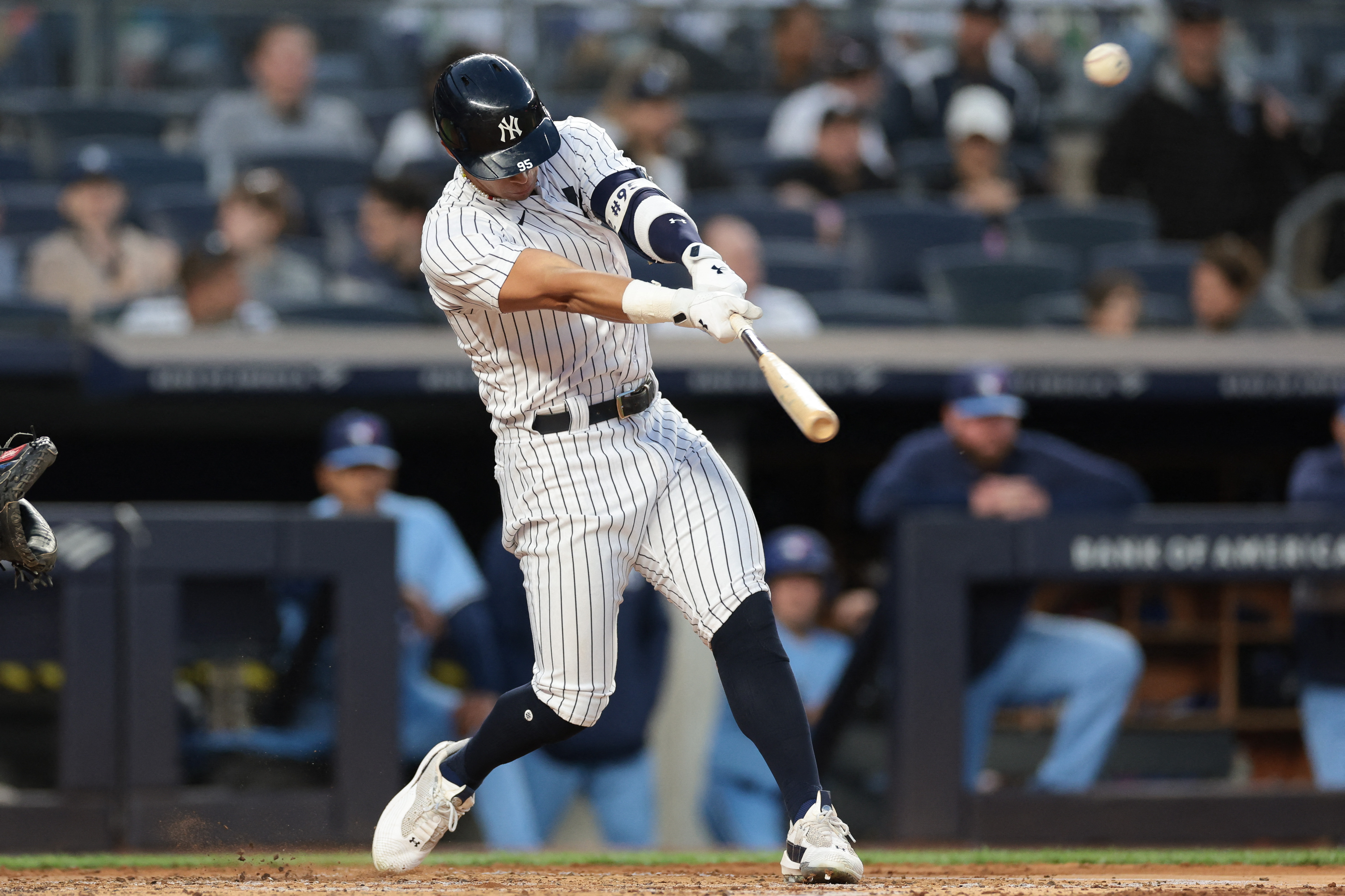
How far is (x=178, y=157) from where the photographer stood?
7.93 metres

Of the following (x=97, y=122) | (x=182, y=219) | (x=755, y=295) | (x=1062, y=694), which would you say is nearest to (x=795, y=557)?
(x=1062, y=694)

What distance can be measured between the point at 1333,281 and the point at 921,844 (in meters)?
4.16

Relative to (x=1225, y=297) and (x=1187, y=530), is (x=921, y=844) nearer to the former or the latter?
(x=1187, y=530)

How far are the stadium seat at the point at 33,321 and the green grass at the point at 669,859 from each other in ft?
6.18

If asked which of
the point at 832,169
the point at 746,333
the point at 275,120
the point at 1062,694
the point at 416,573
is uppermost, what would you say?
the point at 275,120

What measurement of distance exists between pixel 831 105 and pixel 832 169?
0.36m

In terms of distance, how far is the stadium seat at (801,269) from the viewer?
23.5 ft

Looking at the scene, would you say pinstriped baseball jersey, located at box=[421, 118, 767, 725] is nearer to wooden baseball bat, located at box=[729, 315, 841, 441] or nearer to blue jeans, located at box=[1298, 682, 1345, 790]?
wooden baseball bat, located at box=[729, 315, 841, 441]

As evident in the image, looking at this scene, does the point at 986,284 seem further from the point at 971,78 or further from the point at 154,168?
the point at 154,168

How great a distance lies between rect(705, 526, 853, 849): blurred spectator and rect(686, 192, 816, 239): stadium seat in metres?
1.71

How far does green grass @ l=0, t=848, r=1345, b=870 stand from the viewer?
4.62 metres

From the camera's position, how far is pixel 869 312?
7090 mm

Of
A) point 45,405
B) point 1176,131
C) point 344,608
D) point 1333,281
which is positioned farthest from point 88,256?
point 1333,281

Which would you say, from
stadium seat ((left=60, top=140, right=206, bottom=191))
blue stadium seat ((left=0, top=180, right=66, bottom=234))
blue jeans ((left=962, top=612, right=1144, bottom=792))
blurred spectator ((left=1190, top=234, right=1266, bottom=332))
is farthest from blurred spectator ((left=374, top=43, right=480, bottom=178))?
blue jeans ((left=962, top=612, right=1144, bottom=792))
